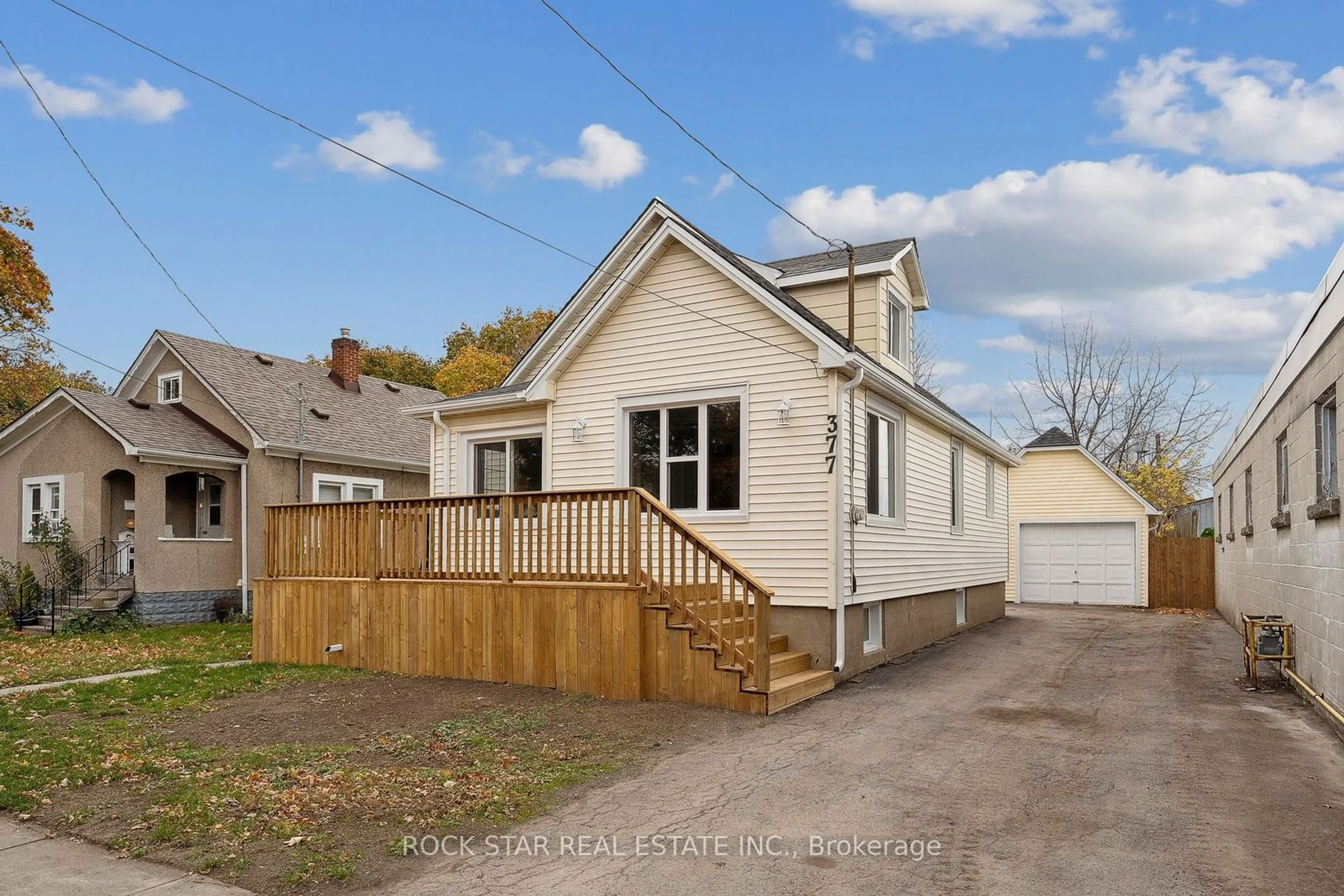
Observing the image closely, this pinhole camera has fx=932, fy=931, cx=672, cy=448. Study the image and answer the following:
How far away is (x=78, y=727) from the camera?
8.09m

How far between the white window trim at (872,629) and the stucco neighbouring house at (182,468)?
1177cm

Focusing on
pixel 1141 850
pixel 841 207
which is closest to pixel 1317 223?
pixel 841 207

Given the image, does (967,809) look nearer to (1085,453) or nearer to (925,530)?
(925,530)

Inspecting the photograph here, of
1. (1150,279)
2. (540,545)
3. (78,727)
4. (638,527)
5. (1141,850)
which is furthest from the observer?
(1150,279)

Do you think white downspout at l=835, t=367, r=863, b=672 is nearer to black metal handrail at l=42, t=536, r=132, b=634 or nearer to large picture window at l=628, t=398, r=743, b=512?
large picture window at l=628, t=398, r=743, b=512

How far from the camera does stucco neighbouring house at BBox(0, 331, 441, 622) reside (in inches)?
738

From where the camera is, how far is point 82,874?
479 centimetres

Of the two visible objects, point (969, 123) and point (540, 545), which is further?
point (969, 123)

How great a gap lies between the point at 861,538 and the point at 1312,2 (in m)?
8.50

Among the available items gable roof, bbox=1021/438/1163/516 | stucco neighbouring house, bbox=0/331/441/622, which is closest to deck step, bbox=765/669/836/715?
stucco neighbouring house, bbox=0/331/441/622

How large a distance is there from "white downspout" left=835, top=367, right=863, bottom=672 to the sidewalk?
7.02m

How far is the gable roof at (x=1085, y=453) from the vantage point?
2352cm

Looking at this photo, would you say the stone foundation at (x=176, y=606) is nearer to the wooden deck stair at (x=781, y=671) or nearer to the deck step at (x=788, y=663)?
the wooden deck stair at (x=781, y=671)

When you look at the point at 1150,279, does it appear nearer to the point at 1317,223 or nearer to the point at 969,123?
the point at 1317,223
